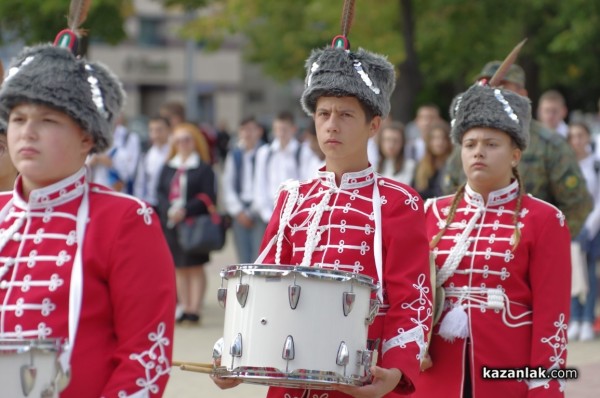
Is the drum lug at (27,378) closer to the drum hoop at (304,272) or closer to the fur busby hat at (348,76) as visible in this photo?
the drum hoop at (304,272)

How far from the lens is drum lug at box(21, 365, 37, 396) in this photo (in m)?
3.92

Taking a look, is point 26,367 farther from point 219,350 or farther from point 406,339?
point 406,339

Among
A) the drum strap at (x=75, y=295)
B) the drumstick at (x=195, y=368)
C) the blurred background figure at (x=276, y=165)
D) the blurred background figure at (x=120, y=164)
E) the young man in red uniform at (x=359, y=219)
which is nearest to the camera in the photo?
the drum strap at (x=75, y=295)

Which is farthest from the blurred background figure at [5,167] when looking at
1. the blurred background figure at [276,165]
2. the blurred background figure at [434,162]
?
the blurred background figure at [276,165]

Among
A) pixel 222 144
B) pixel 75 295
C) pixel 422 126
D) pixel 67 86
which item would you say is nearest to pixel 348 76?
pixel 67 86

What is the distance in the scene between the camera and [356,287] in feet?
16.0

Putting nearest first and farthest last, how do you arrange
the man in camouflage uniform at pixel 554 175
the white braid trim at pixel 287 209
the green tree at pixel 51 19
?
the white braid trim at pixel 287 209
the man in camouflage uniform at pixel 554 175
the green tree at pixel 51 19

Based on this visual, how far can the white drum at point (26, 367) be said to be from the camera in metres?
3.92

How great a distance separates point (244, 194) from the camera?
1496 centimetres

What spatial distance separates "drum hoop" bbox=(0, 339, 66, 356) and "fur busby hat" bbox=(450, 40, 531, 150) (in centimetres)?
296

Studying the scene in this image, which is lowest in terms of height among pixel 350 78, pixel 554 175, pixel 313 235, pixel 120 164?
pixel 313 235

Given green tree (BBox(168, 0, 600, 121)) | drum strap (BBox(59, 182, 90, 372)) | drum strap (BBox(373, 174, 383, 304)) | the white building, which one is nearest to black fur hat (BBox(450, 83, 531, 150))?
drum strap (BBox(373, 174, 383, 304))

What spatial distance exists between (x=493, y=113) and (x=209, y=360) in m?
5.42

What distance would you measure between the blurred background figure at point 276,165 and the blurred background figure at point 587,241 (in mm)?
3058
